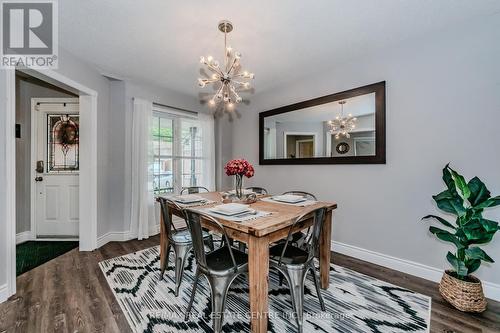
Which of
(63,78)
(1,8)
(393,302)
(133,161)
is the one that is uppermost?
(1,8)

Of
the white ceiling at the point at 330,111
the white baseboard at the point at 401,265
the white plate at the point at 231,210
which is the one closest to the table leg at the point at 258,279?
the white plate at the point at 231,210

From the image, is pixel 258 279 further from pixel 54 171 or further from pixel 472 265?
pixel 54 171

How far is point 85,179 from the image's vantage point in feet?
9.86

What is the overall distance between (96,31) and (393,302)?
146 inches

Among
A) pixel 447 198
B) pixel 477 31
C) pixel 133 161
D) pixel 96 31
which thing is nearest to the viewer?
pixel 447 198

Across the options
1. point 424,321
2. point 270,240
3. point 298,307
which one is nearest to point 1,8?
point 270,240

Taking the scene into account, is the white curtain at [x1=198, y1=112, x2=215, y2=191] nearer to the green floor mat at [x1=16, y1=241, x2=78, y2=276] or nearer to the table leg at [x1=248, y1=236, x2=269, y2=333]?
the green floor mat at [x1=16, y1=241, x2=78, y2=276]

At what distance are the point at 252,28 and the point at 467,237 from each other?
258 cm

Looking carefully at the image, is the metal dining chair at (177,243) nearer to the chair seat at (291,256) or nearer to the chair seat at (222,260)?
the chair seat at (222,260)

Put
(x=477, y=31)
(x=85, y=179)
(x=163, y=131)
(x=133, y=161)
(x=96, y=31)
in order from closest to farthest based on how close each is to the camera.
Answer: (x=477, y=31) → (x=96, y=31) → (x=85, y=179) → (x=133, y=161) → (x=163, y=131)

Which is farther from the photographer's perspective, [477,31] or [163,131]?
[163,131]

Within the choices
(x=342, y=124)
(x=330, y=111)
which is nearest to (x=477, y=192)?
(x=342, y=124)

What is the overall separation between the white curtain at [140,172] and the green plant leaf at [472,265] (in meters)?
3.80

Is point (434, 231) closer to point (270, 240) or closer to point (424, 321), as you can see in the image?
point (424, 321)
